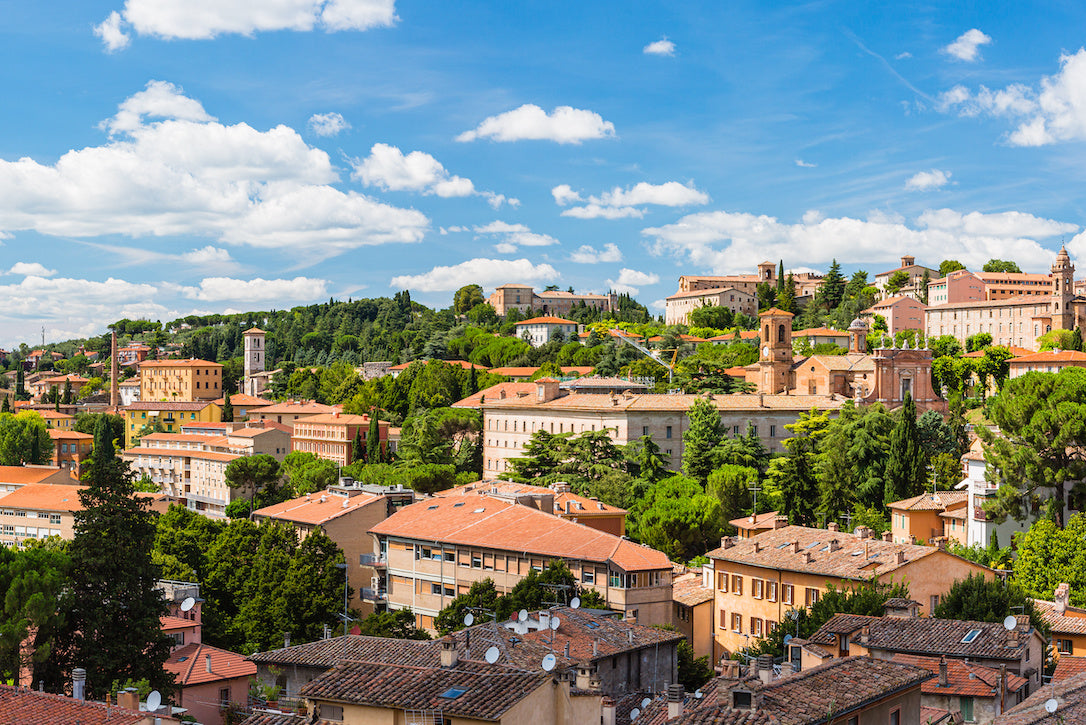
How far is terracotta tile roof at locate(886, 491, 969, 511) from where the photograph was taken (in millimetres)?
43094

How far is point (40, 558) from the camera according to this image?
88.8 ft

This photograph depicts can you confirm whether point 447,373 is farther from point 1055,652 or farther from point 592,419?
point 1055,652

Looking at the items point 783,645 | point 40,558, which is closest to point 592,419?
point 783,645

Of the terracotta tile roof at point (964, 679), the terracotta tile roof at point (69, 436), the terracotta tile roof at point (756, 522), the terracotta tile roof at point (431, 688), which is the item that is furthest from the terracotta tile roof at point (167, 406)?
the terracotta tile roof at point (431, 688)

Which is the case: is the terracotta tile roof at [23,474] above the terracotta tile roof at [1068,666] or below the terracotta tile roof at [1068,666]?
above

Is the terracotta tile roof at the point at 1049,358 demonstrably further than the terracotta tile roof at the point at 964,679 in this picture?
Yes

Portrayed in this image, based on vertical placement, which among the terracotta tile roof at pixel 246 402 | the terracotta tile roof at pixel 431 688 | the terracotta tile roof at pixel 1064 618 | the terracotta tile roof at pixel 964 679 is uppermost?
the terracotta tile roof at pixel 246 402

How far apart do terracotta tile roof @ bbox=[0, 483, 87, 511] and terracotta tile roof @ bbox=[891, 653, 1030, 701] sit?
5010cm

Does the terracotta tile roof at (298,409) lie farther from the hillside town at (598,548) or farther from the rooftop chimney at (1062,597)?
the rooftop chimney at (1062,597)

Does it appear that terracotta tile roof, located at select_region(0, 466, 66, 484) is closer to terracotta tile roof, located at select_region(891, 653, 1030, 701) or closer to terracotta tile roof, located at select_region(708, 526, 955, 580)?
terracotta tile roof, located at select_region(708, 526, 955, 580)

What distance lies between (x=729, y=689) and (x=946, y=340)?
85360mm

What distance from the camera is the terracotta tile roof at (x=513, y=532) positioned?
35.9 metres

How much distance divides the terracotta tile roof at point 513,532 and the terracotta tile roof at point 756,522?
8.46 metres

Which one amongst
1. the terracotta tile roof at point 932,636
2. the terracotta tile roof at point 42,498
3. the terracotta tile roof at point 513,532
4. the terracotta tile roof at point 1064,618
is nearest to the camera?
the terracotta tile roof at point 932,636
